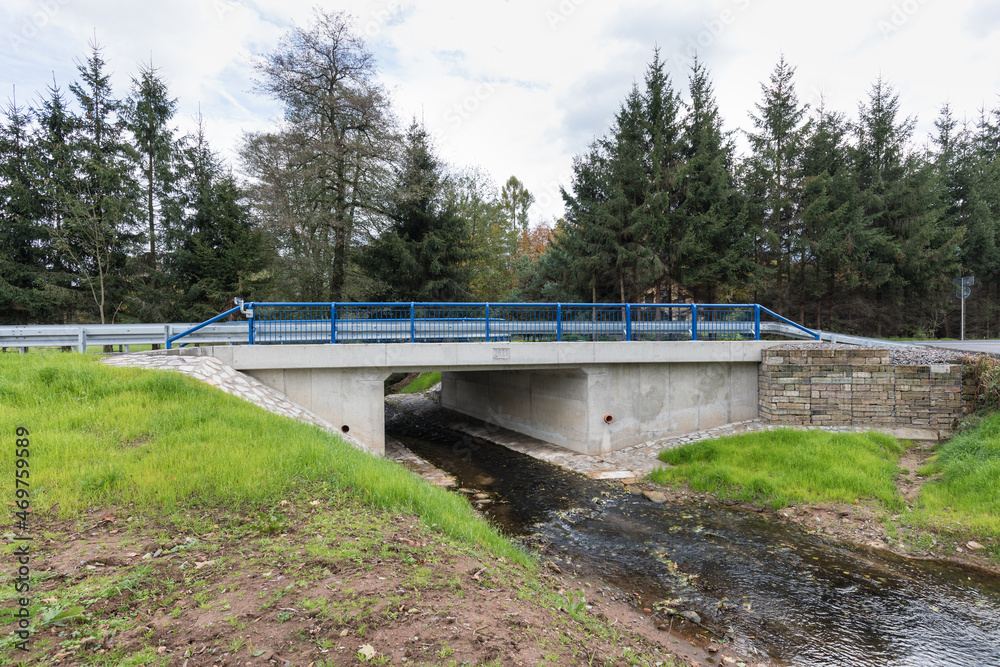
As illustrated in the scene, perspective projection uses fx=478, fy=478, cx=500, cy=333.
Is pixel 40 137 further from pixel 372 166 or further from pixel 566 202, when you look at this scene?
pixel 566 202

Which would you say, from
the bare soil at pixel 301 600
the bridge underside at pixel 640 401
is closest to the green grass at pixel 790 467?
the bridge underside at pixel 640 401

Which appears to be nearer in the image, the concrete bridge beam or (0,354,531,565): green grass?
(0,354,531,565): green grass

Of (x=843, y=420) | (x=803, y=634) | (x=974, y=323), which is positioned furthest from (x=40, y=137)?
(x=974, y=323)

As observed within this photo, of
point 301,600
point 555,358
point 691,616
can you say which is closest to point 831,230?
point 555,358

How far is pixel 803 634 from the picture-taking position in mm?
5426

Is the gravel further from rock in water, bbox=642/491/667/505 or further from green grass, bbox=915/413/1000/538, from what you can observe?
rock in water, bbox=642/491/667/505

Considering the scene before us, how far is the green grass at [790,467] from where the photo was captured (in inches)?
365

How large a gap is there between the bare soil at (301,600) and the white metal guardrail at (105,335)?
6603mm

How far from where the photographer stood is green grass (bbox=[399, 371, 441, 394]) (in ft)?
82.7

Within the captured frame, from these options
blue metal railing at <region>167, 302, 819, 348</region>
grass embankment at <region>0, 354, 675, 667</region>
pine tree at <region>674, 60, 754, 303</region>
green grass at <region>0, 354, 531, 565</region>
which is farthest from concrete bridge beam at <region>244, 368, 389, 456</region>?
pine tree at <region>674, 60, 754, 303</region>

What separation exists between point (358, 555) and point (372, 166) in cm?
1884

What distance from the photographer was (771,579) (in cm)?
668

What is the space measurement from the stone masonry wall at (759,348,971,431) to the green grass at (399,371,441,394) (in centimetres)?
1624

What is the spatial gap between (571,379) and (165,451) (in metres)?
9.76
